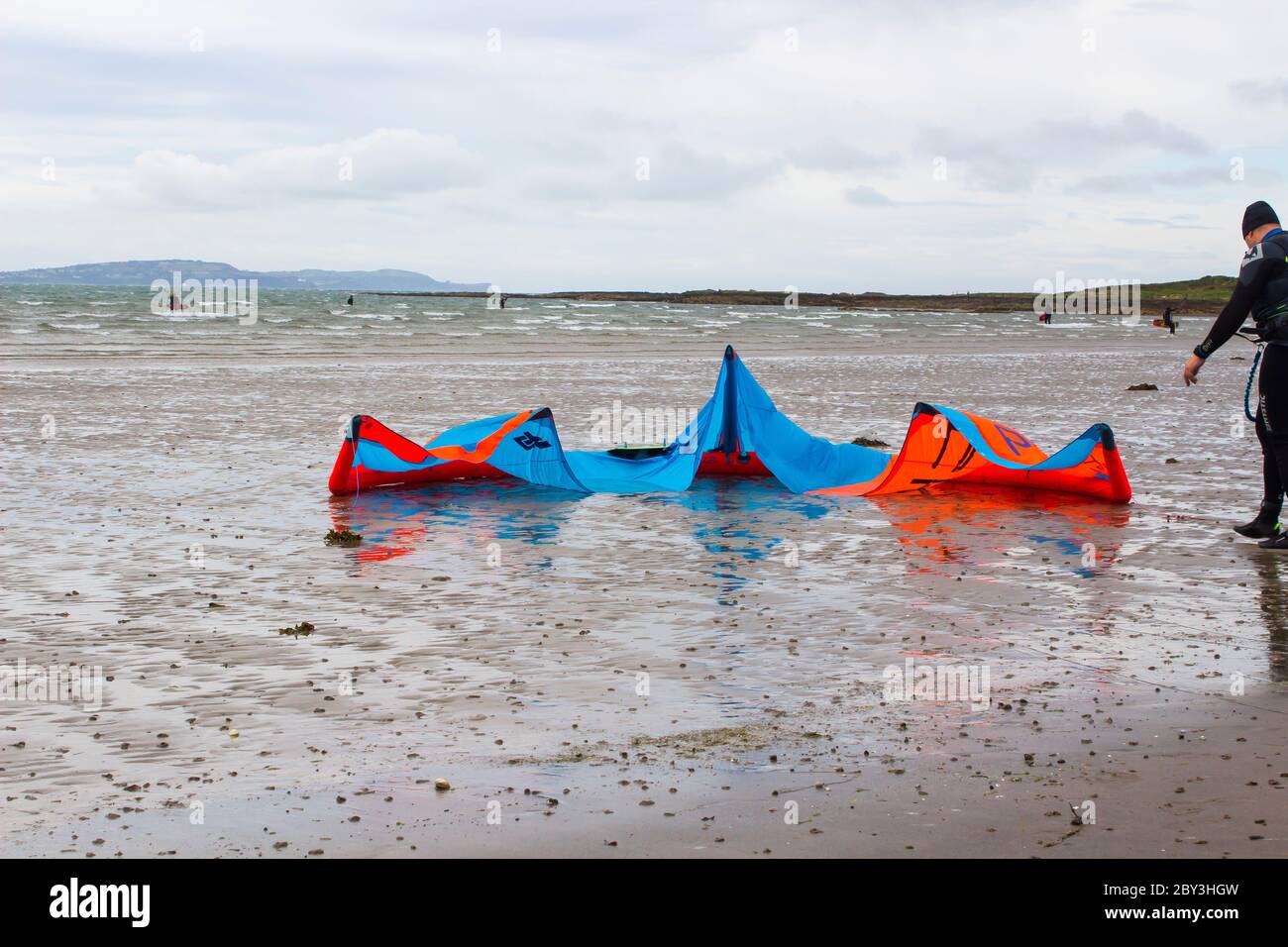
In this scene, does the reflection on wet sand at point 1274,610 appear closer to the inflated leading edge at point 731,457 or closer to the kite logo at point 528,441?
the inflated leading edge at point 731,457

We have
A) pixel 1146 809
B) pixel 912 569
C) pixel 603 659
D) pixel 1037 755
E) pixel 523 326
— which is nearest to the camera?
pixel 1146 809

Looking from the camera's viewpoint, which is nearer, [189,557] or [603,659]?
[603,659]

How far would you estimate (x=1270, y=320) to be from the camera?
10.9 metres

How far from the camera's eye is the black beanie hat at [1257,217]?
11.2m

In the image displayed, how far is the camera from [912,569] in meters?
10.5

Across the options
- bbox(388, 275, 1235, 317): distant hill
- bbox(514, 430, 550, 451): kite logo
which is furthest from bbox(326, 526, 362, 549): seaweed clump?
bbox(388, 275, 1235, 317): distant hill

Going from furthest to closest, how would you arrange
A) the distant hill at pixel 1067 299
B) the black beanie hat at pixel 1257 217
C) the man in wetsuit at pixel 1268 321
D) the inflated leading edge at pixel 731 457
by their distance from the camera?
1. the distant hill at pixel 1067 299
2. the inflated leading edge at pixel 731 457
3. the black beanie hat at pixel 1257 217
4. the man in wetsuit at pixel 1268 321

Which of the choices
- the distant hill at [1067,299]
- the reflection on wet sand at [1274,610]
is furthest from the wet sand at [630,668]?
the distant hill at [1067,299]

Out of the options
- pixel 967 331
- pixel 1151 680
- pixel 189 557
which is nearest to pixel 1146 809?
pixel 1151 680

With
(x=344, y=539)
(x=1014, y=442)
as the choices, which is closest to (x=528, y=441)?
(x=344, y=539)

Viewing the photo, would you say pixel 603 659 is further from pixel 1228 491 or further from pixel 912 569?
pixel 1228 491

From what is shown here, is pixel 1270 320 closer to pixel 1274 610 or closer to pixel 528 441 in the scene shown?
pixel 1274 610

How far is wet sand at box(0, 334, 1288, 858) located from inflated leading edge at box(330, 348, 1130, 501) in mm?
422

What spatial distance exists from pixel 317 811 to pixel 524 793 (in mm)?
856
